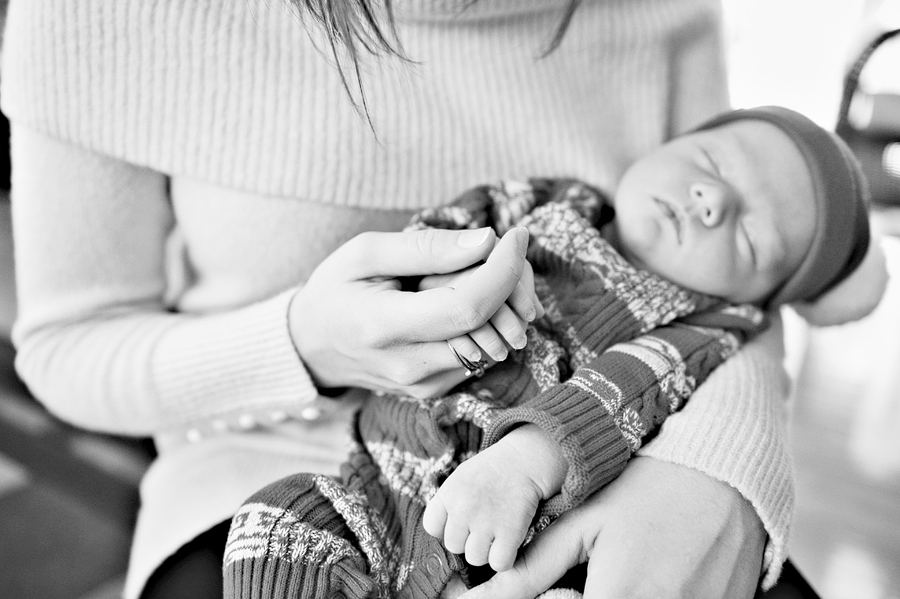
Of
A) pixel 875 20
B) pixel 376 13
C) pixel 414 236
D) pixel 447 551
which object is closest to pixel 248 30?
pixel 376 13

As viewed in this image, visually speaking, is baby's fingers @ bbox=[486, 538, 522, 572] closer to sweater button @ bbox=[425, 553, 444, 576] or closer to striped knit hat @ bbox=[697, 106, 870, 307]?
sweater button @ bbox=[425, 553, 444, 576]

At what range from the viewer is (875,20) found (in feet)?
8.96

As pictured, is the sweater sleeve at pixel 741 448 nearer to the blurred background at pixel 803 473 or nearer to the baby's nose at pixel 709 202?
the baby's nose at pixel 709 202

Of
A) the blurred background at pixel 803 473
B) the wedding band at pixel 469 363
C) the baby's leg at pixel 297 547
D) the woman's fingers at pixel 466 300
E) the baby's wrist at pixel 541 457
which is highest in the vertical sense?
the woman's fingers at pixel 466 300

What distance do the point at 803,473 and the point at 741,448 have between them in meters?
0.81

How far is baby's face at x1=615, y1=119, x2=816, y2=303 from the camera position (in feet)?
Answer: 2.99

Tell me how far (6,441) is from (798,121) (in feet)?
3.70

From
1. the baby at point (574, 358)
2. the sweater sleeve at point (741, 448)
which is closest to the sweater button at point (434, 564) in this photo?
the baby at point (574, 358)

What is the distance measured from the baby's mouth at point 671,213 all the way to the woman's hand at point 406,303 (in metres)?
0.32

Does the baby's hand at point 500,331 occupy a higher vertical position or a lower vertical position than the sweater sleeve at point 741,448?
higher

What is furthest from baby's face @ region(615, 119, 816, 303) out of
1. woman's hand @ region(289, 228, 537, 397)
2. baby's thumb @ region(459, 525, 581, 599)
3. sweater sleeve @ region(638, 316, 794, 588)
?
baby's thumb @ region(459, 525, 581, 599)

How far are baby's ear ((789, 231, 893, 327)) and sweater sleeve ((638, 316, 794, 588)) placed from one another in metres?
0.36

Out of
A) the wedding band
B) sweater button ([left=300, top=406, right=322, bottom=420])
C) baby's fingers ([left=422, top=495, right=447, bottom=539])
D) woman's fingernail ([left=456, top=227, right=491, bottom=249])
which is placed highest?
woman's fingernail ([left=456, top=227, right=491, bottom=249])

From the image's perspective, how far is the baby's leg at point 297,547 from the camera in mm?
653
